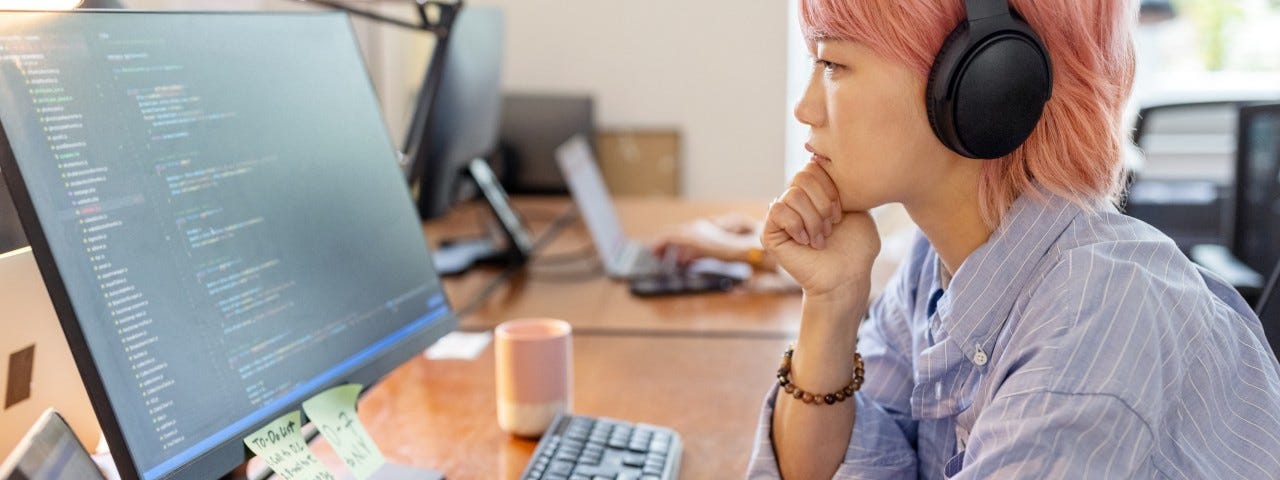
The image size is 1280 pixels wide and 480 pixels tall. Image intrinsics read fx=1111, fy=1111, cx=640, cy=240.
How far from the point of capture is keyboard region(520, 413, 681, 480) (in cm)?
94

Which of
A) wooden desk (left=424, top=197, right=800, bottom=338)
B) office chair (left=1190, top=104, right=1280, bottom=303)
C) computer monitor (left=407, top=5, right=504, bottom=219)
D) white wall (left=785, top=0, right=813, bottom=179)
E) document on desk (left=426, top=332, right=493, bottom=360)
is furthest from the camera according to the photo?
white wall (left=785, top=0, right=813, bottom=179)

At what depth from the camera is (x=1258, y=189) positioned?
223cm

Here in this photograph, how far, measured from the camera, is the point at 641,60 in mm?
3475

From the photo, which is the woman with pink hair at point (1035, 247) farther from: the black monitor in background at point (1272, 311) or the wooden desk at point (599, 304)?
the wooden desk at point (599, 304)

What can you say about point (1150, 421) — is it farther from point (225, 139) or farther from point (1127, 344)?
point (225, 139)

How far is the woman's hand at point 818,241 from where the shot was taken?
3.17ft

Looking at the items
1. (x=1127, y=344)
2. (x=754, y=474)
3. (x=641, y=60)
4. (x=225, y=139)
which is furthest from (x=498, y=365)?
(x=641, y=60)

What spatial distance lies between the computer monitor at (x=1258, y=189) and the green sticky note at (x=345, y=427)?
6.23ft

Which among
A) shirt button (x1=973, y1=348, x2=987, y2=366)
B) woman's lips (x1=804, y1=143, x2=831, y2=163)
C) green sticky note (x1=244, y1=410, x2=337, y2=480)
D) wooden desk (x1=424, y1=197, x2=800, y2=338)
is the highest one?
woman's lips (x1=804, y1=143, x2=831, y2=163)

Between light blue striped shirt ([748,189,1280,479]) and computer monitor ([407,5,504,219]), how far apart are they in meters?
1.00

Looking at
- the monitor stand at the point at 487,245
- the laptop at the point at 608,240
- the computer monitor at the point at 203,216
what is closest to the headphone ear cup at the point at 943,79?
the computer monitor at the point at 203,216

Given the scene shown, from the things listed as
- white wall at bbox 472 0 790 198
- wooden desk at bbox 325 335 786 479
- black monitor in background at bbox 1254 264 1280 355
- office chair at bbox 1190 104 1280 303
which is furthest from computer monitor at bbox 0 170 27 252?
white wall at bbox 472 0 790 198

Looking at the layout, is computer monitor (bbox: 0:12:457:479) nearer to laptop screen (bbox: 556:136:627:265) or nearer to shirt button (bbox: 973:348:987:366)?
shirt button (bbox: 973:348:987:366)

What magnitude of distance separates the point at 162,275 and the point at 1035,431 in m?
0.58
